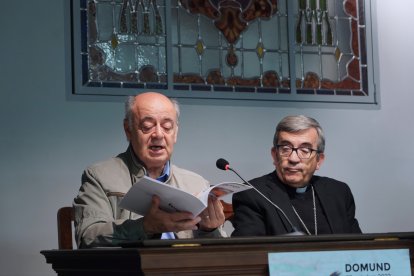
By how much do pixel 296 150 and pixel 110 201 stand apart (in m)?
0.91

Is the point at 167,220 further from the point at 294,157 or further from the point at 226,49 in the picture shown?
the point at 226,49

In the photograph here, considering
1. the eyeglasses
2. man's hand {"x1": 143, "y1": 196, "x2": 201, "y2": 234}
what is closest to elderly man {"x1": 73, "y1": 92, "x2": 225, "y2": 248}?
man's hand {"x1": 143, "y1": 196, "x2": 201, "y2": 234}

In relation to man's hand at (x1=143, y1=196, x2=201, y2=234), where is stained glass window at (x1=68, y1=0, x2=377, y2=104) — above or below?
above

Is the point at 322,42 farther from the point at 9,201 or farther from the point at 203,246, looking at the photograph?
the point at 203,246

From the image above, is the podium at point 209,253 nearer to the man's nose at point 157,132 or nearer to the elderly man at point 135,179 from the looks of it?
the elderly man at point 135,179

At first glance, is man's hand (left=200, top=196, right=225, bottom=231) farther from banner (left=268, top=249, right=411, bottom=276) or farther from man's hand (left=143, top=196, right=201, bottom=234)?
banner (left=268, top=249, right=411, bottom=276)

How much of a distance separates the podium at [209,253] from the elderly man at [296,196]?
1.00m

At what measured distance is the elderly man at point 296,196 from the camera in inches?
150

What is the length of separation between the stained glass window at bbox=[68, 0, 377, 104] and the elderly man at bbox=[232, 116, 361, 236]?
5.17ft

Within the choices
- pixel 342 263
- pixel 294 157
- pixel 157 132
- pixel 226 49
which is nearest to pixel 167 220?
pixel 342 263

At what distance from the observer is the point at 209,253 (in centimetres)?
254

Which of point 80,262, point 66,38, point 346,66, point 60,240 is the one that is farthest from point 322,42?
point 80,262

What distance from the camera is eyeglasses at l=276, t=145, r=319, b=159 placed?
12.9ft

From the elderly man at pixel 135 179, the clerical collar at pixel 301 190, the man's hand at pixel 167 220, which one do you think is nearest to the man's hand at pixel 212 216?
the elderly man at pixel 135 179
